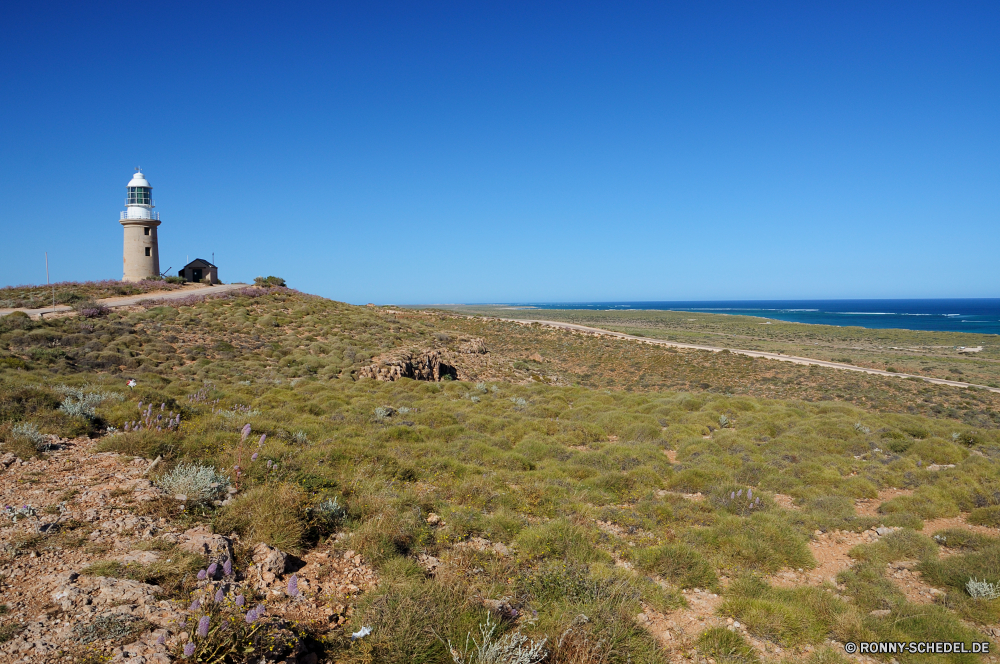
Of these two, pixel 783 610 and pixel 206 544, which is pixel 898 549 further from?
pixel 206 544

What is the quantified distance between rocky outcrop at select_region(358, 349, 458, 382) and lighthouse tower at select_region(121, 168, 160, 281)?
982 inches

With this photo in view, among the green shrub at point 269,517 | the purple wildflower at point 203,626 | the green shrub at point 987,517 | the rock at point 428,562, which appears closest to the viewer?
the purple wildflower at point 203,626

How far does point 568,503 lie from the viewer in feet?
25.4

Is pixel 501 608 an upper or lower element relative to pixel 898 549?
upper

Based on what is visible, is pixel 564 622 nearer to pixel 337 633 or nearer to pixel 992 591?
pixel 337 633

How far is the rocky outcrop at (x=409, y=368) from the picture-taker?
67.5 ft

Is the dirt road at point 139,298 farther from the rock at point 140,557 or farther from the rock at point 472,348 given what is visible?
the rock at point 140,557

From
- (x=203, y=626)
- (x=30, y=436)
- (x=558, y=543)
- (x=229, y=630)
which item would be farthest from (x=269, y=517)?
(x=30, y=436)

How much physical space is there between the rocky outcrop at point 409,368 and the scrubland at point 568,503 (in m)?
2.45

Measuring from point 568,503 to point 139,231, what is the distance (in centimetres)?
3999

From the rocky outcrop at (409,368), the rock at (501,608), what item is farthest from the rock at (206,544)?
the rocky outcrop at (409,368)

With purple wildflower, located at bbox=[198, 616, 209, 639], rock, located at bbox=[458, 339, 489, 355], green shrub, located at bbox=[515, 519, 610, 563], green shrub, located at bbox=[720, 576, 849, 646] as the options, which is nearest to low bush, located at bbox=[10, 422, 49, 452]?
purple wildflower, located at bbox=[198, 616, 209, 639]

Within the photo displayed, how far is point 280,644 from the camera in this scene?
3281 mm

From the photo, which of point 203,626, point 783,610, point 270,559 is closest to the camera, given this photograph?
point 203,626
